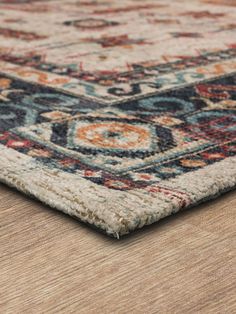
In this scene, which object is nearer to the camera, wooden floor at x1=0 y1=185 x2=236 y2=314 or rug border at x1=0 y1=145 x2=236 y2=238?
wooden floor at x1=0 y1=185 x2=236 y2=314

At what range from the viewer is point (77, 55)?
2.24m

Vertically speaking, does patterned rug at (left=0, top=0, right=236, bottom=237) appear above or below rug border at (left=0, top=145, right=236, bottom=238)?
below

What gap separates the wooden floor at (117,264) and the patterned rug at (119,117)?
0.09ft

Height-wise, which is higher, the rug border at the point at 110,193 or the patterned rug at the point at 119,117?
the rug border at the point at 110,193

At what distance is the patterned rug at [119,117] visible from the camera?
1077mm

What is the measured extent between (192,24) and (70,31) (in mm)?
525

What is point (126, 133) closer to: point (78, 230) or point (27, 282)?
point (78, 230)

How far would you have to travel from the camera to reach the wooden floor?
84cm

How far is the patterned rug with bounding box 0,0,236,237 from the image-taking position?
108cm

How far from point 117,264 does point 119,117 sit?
0.62m

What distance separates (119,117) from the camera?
150cm

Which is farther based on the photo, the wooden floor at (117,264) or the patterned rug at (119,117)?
the patterned rug at (119,117)

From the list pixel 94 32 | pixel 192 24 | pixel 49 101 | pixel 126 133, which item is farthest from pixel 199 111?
pixel 192 24

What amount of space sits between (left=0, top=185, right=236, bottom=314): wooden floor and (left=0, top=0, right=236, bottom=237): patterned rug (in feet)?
0.09
